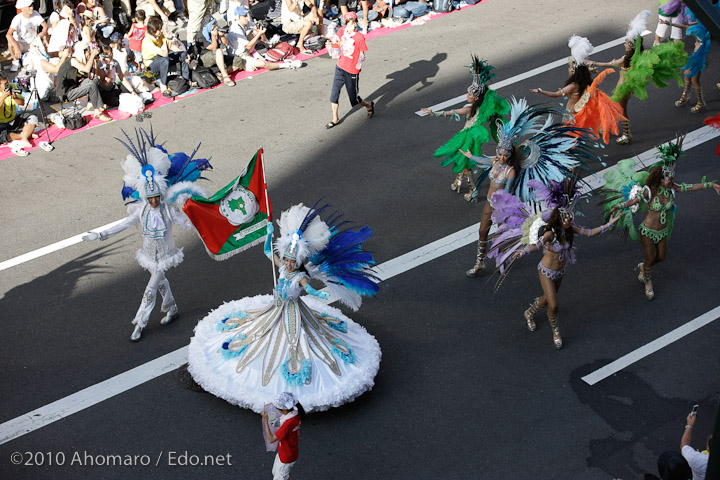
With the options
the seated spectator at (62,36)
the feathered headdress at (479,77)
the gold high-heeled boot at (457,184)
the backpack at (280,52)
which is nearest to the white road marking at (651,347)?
the gold high-heeled boot at (457,184)

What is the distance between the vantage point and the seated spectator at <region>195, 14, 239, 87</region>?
46.7 feet

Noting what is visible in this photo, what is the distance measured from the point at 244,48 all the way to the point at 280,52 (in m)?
0.70

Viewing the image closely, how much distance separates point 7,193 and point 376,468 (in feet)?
24.1

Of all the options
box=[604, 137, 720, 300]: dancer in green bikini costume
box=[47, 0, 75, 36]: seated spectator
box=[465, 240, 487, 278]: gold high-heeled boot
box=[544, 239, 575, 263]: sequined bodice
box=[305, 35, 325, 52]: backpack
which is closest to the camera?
box=[544, 239, 575, 263]: sequined bodice

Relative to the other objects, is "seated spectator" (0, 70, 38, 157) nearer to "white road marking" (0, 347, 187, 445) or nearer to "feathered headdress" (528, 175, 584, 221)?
"white road marking" (0, 347, 187, 445)

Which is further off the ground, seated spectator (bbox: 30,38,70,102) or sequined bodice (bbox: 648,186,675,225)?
seated spectator (bbox: 30,38,70,102)

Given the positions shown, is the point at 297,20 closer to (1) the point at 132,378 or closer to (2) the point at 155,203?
(2) the point at 155,203

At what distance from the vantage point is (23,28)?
14.5 metres

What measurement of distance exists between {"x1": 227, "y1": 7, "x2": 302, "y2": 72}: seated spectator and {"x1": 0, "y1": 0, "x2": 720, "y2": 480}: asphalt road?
136 cm

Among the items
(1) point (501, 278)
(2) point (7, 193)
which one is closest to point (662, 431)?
(1) point (501, 278)

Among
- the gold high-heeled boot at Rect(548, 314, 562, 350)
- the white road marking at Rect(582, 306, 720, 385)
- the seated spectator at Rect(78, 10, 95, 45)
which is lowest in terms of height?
the white road marking at Rect(582, 306, 720, 385)

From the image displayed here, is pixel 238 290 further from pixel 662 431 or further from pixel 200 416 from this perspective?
pixel 662 431

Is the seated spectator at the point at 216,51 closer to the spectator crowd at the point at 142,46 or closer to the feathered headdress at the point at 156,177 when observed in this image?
the spectator crowd at the point at 142,46

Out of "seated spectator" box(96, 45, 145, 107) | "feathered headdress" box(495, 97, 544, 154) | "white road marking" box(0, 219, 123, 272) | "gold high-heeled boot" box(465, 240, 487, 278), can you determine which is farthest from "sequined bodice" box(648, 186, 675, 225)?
"seated spectator" box(96, 45, 145, 107)
